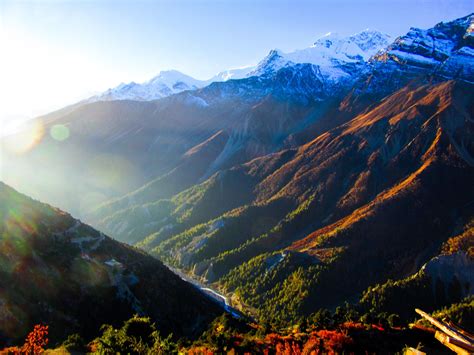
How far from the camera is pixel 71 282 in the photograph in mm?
76688

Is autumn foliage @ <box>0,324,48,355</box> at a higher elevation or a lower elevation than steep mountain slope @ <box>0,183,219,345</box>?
higher

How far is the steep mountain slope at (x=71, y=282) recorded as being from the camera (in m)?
66.6

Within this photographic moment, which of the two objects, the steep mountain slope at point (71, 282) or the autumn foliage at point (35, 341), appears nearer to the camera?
the autumn foliage at point (35, 341)

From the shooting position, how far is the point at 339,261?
6496 inches

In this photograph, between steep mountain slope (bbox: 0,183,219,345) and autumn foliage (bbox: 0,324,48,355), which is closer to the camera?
autumn foliage (bbox: 0,324,48,355)

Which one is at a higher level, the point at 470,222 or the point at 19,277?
the point at 19,277

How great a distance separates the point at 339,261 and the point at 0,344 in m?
132

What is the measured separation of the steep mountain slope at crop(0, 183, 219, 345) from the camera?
66625 mm

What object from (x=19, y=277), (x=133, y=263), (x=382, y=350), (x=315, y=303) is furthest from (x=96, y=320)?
(x=315, y=303)

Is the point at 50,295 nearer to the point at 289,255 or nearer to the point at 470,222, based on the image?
the point at 289,255

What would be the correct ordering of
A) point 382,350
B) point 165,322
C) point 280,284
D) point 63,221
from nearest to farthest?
point 382,350 → point 165,322 → point 63,221 → point 280,284

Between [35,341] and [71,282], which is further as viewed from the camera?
[71,282]

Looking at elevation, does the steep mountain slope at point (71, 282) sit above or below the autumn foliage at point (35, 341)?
below

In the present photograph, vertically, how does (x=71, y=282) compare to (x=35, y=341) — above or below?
below
